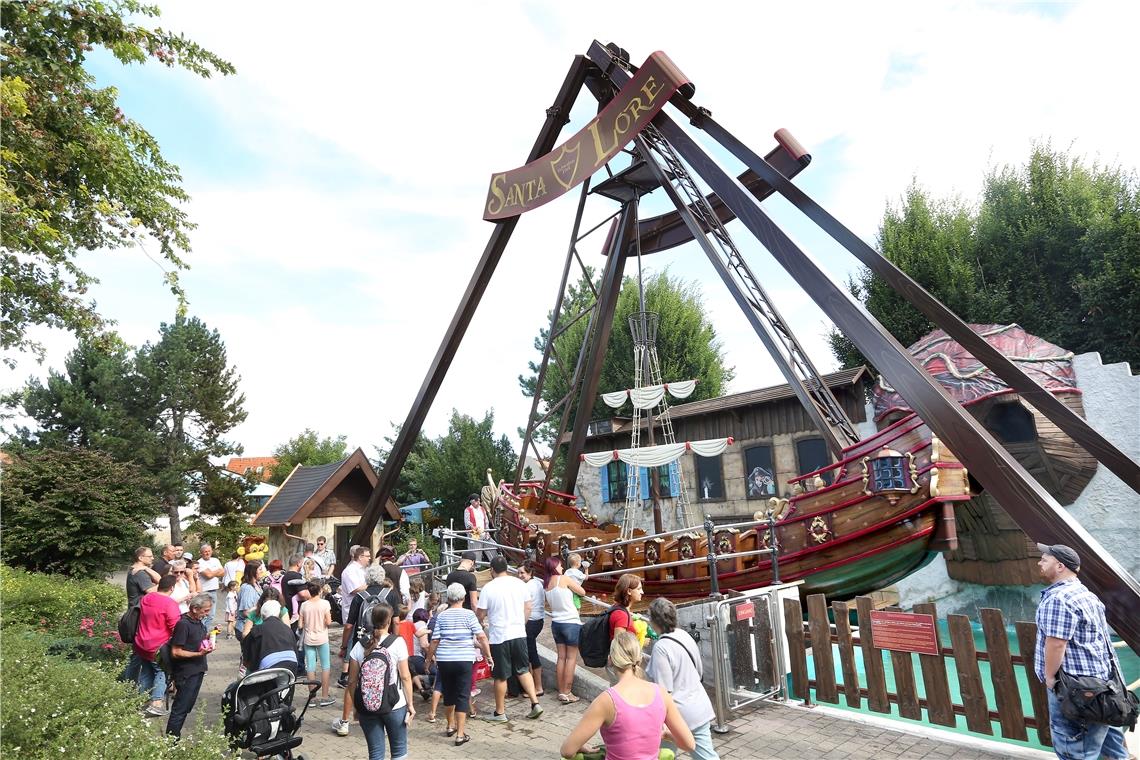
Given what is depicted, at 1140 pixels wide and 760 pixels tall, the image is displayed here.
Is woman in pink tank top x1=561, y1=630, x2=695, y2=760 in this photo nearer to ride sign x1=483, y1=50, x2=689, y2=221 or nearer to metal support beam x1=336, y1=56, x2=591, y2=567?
ride sign x1=483, y1=50, x2=689, y2=221

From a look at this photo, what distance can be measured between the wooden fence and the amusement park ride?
2.51 ft

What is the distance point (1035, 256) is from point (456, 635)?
20.6 meters

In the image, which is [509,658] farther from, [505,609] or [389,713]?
[389,713]

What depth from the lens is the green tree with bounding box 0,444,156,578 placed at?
14961mm

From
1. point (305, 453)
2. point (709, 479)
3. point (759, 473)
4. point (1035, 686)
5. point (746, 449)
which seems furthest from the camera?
point (305, 453)

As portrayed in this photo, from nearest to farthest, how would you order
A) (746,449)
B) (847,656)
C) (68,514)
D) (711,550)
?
(847,656) < (711,550) < (68,514) < (746,449)

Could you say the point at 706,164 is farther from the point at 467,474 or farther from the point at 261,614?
the point at 467,474

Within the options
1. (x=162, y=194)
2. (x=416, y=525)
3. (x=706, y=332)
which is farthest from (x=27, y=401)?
(x=706, y=332)

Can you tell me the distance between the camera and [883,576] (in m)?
8.00

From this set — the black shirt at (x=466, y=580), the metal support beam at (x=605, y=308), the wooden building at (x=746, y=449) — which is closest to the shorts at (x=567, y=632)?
the black shirt at (x=466, y=580)

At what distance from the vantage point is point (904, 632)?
539 cm

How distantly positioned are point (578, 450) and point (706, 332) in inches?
641

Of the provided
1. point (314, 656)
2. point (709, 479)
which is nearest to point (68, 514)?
point (314, 656)

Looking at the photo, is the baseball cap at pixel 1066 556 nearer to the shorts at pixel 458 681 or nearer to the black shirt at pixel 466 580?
the shorts at pixel 458 681
